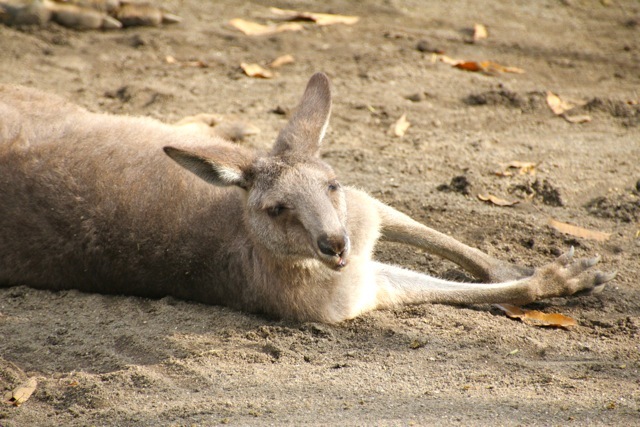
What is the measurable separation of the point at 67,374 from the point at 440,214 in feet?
9.13

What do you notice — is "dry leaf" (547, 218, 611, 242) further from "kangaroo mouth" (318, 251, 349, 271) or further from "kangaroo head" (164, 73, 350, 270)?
"kangaroo mouth" (318, 251, 349, 271)

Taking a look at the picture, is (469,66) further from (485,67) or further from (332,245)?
(332,245)

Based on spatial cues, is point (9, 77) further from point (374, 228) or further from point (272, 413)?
point (272, 413)

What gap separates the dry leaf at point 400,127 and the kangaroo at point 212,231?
200 centimetres

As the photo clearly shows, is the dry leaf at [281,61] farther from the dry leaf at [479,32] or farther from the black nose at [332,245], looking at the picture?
the black nose at [332,245]

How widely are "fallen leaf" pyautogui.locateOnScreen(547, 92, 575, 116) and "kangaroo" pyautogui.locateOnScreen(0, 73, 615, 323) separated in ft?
8.43

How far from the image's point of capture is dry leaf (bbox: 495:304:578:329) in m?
4.79

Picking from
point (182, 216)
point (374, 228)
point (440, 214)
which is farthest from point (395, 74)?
point (182, 216)

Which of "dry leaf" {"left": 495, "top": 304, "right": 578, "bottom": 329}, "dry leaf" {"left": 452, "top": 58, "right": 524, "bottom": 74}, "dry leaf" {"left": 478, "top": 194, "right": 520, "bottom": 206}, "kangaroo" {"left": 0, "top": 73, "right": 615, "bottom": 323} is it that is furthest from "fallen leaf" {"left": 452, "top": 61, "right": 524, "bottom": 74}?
"dry leaf" {"left": 495, "top": 304, "right": 578, "bottom": 329}

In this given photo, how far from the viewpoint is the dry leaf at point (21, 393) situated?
4062mm

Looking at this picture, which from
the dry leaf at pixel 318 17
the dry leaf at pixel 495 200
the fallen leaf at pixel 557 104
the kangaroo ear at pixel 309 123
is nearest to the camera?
the kangaroo ear at pixel 309 123

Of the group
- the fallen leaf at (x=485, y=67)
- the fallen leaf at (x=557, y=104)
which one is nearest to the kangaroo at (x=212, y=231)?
the fallen leaf at (x=557, y=104)

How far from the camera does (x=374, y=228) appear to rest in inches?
201

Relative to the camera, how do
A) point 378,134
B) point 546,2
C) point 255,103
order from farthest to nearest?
1. point 546,2
2. point 255,103
3. point 378,134
